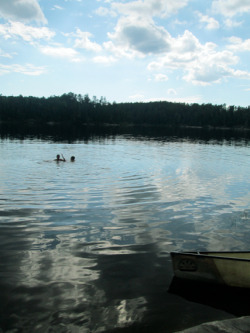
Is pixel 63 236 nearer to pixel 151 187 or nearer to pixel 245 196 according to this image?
pixel 151 187

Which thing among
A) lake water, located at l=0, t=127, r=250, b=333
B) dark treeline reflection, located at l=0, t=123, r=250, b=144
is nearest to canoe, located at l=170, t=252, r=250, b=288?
lake water, located at l=0, t=127, r=250, b=333

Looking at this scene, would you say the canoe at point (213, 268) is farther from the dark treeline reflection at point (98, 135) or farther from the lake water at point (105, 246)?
the dark treeline reflection at point (98, 135)

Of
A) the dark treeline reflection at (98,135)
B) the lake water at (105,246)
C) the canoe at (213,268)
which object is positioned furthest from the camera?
the dark treeline reflection at (98,135)

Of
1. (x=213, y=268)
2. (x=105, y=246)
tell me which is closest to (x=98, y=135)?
(x=105, y=246)

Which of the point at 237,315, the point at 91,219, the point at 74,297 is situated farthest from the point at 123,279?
the point at 91,219

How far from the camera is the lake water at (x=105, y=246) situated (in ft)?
20.7

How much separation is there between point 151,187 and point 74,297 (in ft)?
42.9

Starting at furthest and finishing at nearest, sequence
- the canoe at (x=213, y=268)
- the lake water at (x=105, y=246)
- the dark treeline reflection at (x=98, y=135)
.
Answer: the dark treeline reflection at (x=98, y=135) < the canoe at (x=213, y=268) < the lake water at (x=105, y=246)

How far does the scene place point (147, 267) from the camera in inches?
333

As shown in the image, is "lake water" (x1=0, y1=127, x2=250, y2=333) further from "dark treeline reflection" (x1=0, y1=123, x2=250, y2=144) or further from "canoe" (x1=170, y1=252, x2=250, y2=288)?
"dark treeline reflection" (x1=0, y1=123, x2=250, y2=144)

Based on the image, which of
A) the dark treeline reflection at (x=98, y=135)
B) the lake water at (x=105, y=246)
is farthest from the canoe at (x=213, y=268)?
the dark treeline reflection at (x=98, y=135)

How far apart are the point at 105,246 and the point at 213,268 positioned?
4002 millimetres

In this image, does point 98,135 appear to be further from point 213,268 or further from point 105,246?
point 213,268

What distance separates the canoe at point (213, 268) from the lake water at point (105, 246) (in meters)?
0.72
